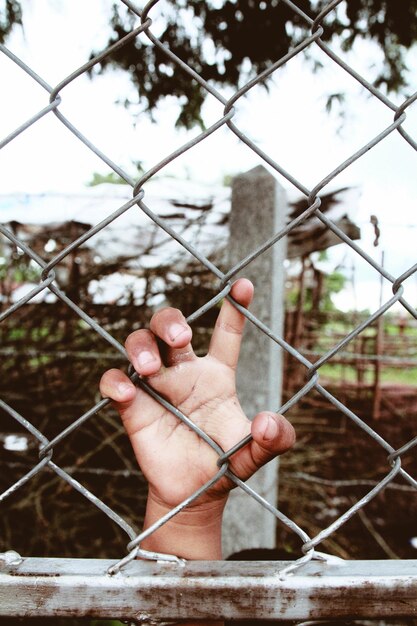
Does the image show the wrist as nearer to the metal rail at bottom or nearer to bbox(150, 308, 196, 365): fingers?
the metal rail at bottom

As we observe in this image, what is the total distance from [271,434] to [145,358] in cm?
21

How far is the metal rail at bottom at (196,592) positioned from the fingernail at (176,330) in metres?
0.31

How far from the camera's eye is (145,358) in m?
0.73

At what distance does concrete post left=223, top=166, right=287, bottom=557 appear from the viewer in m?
1.65

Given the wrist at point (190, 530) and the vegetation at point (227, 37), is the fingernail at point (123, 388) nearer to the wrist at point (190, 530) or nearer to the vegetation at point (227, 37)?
the wrist at point (190, 530)

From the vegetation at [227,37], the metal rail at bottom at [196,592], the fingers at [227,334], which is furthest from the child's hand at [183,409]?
the vegetation at [227,37]

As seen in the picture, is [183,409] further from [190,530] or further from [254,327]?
[254,327]

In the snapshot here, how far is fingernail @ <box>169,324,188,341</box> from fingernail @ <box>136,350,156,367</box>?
4cm

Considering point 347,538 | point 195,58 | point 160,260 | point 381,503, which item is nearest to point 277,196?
point 195,58

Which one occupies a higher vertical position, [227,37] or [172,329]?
[227,37]

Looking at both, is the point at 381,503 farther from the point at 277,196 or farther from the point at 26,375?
the point at 277,196

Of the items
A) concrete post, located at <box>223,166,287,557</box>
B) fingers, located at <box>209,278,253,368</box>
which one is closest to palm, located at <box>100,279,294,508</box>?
fingers, located at <box>209,278,253,368</box>

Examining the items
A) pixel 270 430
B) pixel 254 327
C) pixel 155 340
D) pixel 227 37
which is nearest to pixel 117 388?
pixel 155 340

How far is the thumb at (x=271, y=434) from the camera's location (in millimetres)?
690
